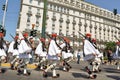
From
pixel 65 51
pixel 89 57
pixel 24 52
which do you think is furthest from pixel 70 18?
pixel 89 57

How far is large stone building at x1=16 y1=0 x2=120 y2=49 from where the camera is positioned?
77062mm

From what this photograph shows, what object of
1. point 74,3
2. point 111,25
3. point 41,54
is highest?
point 74,3

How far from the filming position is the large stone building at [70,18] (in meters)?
77.1

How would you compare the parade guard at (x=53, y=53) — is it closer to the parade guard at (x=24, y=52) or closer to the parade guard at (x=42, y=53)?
the parade guard at (x=24, y=52)

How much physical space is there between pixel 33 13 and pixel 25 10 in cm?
315

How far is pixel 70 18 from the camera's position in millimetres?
88125

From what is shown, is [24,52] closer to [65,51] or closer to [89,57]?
[89,57]

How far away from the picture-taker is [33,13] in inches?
3091

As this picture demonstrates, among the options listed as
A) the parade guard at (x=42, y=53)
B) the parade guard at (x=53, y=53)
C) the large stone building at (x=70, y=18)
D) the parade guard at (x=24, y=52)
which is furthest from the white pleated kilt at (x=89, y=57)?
the large stone building at (x=70, y=18)

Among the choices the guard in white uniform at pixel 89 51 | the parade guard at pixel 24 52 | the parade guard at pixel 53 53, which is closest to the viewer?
the guard in white uniform at pixel 89 51

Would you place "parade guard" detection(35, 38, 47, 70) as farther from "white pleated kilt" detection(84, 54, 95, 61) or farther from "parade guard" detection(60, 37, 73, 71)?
"white pleated kilt" detection(84, 54, 95, 61)

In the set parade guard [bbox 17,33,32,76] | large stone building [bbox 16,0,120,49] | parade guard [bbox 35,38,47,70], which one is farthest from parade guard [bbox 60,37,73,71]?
large stone building [bbox 16,0,120,49]

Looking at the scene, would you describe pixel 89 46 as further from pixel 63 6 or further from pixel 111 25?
pixel 111 25

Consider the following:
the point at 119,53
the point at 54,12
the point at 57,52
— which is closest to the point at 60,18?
the point at 54,12
